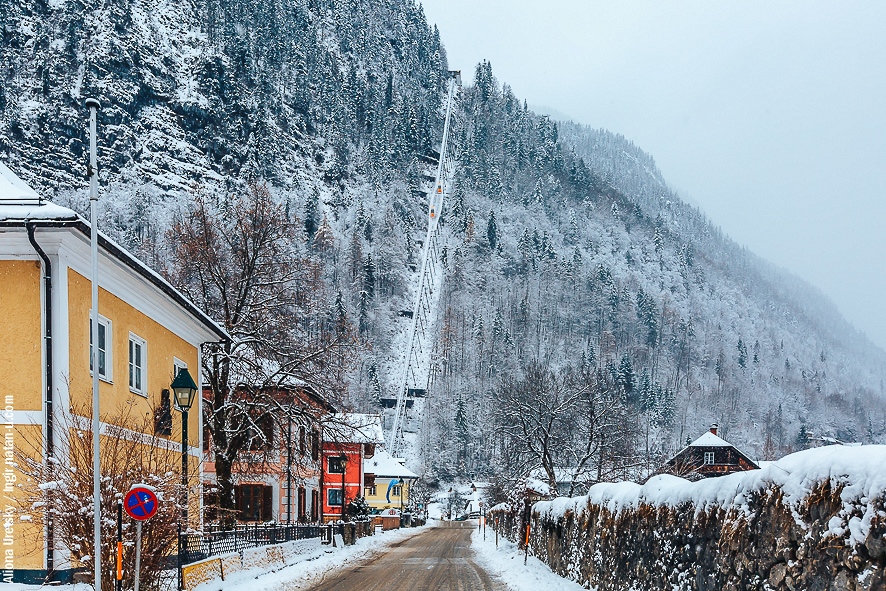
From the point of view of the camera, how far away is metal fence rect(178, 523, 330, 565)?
17.5 meters

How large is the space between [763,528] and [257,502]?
1656 inches

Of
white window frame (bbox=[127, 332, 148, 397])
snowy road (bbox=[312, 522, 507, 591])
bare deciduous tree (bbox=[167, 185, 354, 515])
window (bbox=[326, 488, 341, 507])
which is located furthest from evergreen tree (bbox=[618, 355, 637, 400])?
white window frame (bbox=[127, 332, 148, 397])

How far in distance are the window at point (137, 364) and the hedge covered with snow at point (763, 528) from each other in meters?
12.3

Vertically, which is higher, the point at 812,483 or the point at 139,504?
the point at 812,483

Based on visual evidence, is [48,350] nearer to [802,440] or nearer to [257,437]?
[257,437]

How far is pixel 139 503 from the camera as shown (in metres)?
11.4

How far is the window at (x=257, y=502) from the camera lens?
45750 millimetres

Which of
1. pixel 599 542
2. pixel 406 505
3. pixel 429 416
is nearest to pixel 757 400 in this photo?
pixel 429 416

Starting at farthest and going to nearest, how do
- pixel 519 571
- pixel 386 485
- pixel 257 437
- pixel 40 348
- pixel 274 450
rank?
pixel 386 485
pixel 274 450
pixel 257 437
pixel 519 571
pixel 40 348

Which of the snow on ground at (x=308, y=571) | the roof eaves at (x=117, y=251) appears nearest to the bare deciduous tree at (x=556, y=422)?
the snow on ground at (x=308, y=571)

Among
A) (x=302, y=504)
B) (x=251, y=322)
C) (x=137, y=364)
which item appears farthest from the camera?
(x=302, y=504)

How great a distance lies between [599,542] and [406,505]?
79.3 metres

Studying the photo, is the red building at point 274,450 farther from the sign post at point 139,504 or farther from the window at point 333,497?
the window at point 333,497

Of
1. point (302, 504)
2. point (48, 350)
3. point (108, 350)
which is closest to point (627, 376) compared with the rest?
point (302, 504)
